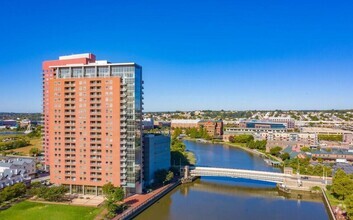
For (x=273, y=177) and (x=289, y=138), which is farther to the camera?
(x=289, y=138)

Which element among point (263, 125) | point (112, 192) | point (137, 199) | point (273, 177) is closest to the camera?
point (112, 192)

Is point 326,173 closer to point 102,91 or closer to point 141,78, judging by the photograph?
point 141,78

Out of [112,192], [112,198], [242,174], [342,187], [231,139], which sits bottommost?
[242,174]

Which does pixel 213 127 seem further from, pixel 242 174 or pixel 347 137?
pixel 242 174

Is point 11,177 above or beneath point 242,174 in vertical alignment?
above

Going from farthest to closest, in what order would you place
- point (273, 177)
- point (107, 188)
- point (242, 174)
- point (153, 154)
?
point (242, 174) → point (273, 177) → point (153, 154) → point (107, 188)

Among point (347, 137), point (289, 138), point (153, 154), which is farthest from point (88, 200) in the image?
point (347, 137)

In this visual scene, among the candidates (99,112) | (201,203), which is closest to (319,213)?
(201,203)
